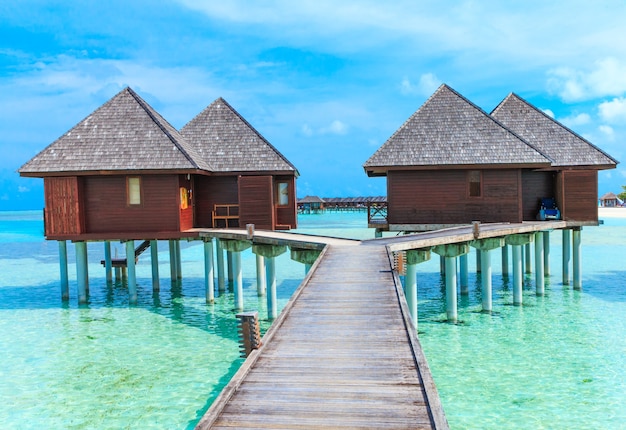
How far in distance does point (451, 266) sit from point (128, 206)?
11.8m

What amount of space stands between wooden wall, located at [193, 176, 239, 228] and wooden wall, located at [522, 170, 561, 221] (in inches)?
474

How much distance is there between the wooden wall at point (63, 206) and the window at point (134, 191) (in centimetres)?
174

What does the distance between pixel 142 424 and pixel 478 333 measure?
9.95 meters

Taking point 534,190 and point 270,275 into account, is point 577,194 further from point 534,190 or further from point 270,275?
point 270,275

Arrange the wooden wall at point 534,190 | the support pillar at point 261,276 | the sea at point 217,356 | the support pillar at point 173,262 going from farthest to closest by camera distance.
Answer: the support pillar at point 173,262 → the support pillar at point 261,276 → the wooden wall at point 534,190 → the sea at point 217,356

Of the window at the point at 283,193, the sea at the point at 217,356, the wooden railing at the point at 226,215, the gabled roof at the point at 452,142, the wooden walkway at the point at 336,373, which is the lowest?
the sea at the point at 217,356

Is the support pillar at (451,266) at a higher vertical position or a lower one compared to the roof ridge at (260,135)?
lower

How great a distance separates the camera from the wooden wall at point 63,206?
2020 cm

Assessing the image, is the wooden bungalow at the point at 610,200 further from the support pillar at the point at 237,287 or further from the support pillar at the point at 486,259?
the support pillar at the point at 237,287

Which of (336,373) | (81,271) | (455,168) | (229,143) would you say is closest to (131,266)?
(81,271)

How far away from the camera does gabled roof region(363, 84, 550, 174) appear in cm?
2053

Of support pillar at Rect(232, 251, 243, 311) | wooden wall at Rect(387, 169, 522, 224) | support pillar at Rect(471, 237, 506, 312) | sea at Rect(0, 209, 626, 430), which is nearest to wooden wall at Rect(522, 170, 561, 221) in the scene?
wooden wall at Rect(387, 169, 522, 224)

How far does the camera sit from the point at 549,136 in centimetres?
2358

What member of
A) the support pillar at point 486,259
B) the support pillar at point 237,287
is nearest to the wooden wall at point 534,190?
the support pillar at point 486,259
